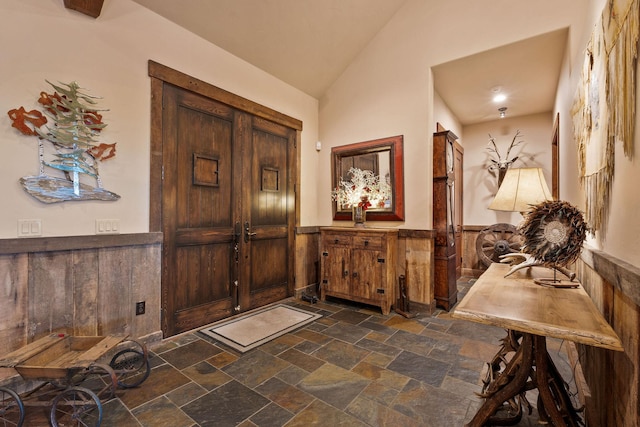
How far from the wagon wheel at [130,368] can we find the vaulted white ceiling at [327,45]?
10.00 feet

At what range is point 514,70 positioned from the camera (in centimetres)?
342

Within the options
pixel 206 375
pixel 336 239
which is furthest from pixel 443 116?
pixel 206 375

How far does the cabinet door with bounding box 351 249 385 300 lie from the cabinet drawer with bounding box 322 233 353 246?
155mm

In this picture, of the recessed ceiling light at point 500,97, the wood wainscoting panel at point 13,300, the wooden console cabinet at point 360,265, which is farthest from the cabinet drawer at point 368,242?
the wood wainscoting panel at point 13,300

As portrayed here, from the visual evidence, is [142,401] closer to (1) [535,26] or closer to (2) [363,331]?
(2) [363,331]

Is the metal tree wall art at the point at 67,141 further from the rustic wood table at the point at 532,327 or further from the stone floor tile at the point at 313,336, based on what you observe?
the rustic wood table at the point at 532,327

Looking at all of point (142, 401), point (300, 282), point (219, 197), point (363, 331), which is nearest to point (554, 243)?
point (363, 331)

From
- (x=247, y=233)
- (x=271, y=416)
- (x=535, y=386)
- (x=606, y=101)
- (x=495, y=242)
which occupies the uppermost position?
(x=606, y=101)

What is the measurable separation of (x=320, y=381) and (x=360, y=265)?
1673mm

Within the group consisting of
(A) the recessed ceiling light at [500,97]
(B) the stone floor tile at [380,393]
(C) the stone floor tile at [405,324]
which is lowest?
(B) the stone floor tile at [380,393]

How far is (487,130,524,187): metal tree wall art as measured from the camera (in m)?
4.83

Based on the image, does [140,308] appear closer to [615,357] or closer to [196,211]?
[196,211]

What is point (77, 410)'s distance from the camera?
1631 mm

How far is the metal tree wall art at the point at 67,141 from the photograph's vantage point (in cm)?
200
